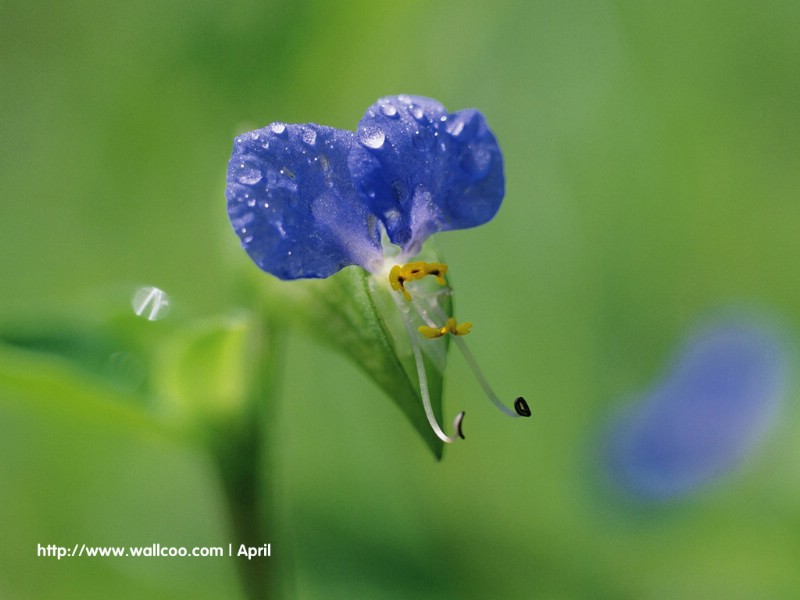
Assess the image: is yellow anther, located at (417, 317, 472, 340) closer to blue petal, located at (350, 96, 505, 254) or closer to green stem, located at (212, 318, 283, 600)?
blue petal, located at (350, 96, 505, 254)

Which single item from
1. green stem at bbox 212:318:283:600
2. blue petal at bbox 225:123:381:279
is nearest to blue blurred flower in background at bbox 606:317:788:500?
green stem at bbox 212:318:283:600

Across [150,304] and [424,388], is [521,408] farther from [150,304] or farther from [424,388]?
[150,304]

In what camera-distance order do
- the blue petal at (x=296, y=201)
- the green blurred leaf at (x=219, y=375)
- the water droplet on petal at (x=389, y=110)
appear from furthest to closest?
the green blurred leaf at (x=219, y=375) < the water droplet on petal at (x=389, y=110) < the blue petal at (x=296, y=201)

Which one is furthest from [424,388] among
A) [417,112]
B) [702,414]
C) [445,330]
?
[702,414]

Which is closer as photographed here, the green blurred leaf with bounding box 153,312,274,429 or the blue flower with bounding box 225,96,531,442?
the blue flower with bounding box 225,96,531,442

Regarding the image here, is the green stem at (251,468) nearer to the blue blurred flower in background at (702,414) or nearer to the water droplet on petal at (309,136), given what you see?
the water droplet on petal at (309,136)

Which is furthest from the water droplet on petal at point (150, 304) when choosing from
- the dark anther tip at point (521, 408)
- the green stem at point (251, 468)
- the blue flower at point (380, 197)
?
the dark anther tip at point (521, 408)
